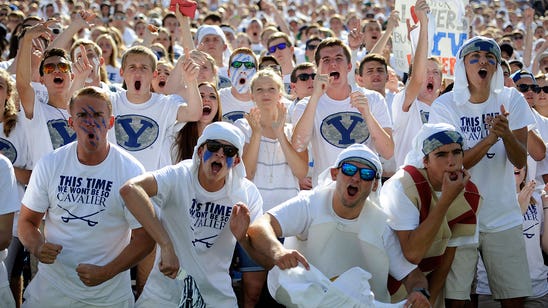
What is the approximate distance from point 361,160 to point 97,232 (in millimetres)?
1593

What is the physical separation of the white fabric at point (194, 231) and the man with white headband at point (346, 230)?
320mm

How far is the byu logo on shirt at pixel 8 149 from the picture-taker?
652 cm

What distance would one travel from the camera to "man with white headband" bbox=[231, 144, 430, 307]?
5.15 meters

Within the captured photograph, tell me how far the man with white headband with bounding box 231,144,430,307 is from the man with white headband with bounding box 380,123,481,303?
104 mm

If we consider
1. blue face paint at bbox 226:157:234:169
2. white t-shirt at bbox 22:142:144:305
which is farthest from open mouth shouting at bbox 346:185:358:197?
white t-shirt at bbox 22:142:144:305

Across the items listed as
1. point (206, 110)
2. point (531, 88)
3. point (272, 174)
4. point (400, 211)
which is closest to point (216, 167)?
point (400, 211)

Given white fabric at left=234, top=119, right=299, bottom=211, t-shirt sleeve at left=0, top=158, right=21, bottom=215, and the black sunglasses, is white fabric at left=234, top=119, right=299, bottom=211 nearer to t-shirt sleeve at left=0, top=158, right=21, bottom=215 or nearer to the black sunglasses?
t-shirt sleeve at left=0, top=158, right=21, bottom=215

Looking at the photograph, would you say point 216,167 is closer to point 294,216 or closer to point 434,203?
point 294,216

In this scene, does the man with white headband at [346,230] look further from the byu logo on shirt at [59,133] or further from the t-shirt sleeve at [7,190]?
the byu logo on shirt at [59,133]

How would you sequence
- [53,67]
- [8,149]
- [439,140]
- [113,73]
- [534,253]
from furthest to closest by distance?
[113,73] < [534,253] < [53,67] < [8,149] < [439,140]

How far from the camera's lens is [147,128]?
22.8 feet

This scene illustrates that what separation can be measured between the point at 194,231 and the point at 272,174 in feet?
5.09

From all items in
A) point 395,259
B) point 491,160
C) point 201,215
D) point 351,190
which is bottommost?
point 395,259

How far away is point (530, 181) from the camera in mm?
7309
